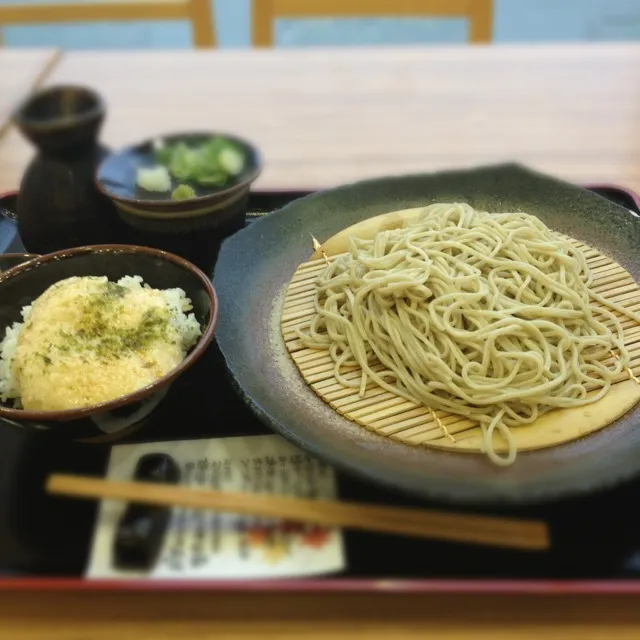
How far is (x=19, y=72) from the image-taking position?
2.68 metres

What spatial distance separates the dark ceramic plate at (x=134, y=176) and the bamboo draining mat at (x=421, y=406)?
34 centimetres

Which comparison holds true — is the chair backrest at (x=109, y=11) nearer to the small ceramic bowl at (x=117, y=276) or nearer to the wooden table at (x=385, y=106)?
the wooden table at (x=385, y=106)

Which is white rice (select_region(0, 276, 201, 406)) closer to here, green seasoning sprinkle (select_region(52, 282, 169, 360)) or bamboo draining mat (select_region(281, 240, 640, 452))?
green seasoning sprinkle (select_region(52, 282, 169, 360))

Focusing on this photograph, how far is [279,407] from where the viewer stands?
121 cm

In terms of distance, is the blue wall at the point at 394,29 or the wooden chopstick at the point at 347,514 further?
the blue wall at the point at 394,29

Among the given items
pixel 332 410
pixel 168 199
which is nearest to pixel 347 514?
pixel 332 410

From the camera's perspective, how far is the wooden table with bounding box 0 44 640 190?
7.11 ft

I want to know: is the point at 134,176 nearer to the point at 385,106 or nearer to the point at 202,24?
the point at 385,106

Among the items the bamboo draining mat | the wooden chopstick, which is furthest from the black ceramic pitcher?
the wooden chopstick

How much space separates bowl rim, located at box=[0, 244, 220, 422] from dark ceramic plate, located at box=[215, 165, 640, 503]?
0.20 ft

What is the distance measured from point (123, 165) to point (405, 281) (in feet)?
2.52

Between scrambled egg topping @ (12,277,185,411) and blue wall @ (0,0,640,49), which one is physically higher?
scrambled egg topping @ (12,277,185,411)

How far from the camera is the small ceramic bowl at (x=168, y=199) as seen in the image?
1510 millimetres

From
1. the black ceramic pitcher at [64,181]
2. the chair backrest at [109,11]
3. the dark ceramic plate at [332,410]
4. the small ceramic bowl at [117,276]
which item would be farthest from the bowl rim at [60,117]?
the chair backrest at [109,11]
